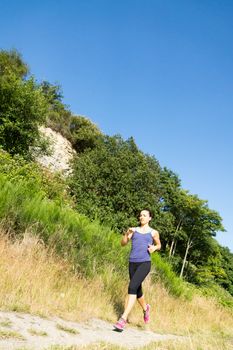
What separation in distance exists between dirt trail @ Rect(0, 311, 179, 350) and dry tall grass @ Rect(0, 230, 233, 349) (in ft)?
1.04

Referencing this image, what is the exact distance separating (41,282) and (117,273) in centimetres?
364

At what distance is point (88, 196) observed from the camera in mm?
33906

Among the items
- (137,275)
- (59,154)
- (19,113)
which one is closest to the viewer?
(137,275)

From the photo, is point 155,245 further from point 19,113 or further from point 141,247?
point 19,113

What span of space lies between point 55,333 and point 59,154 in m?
35.5

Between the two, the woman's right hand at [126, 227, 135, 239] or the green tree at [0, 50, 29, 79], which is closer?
the woman's right hand at [126, 227, 135, 239]

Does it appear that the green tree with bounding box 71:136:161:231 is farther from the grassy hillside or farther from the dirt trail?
the dirt trail

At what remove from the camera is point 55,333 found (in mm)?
5539

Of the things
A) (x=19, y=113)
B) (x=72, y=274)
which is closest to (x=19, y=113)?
(x=19, y=113)

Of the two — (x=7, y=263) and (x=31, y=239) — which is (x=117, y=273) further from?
(x=7, y=263)

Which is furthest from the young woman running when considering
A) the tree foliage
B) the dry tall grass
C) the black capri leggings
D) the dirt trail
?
the tree foliage

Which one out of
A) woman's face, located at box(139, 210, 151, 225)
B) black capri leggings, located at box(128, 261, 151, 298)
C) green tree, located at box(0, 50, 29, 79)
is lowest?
black capri leggings, located at box(128, 261, 151, 298)

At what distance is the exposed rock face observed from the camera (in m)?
36.2

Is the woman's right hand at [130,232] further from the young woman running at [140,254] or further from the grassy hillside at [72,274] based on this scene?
the grassy hillside at [72,274]
